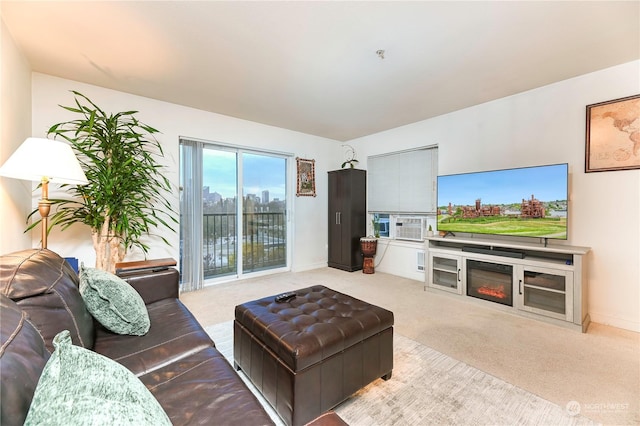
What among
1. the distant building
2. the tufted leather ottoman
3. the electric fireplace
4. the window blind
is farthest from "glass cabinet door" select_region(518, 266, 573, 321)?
the tufted leather ottoman

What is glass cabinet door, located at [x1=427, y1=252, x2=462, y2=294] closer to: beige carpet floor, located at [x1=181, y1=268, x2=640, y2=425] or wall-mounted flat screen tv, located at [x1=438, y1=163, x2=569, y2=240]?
beige carpet floor, located at [x1=181, y1=268, x2=640, y2=425]

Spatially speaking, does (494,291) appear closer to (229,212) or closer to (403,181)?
(403,181)

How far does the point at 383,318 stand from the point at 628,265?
265 cm

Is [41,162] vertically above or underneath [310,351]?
above

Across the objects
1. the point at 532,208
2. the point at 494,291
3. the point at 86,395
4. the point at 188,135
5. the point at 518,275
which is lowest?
the point at 494,291

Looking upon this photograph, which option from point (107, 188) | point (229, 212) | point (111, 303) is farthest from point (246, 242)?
point (111, 303)

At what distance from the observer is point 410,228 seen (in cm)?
443

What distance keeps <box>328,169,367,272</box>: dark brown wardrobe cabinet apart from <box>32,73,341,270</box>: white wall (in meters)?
0.23

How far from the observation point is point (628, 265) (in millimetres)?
2516

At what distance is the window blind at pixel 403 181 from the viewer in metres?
4.05

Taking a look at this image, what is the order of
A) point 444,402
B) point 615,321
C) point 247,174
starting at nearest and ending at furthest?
point 444,402, point 615,321, point 247,174

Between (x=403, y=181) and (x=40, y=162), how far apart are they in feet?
13.7

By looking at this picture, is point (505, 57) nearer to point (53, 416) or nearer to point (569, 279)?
point (569, 279)

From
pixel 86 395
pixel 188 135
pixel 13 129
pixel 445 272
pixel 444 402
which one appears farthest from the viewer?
pixel 188 135
